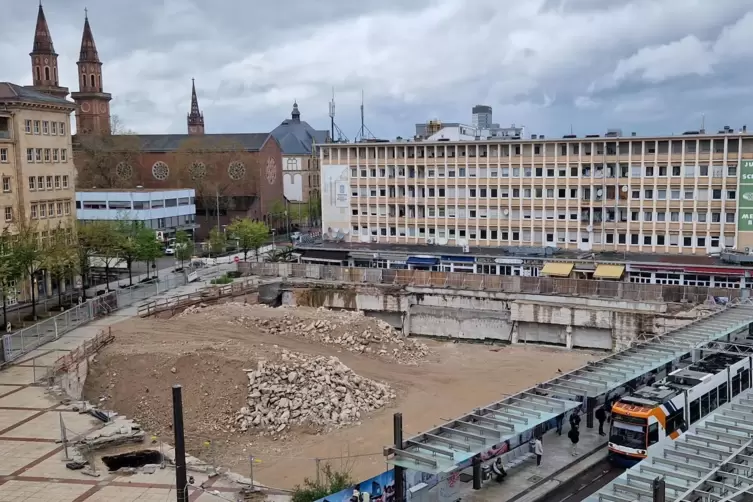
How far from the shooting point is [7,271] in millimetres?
47469

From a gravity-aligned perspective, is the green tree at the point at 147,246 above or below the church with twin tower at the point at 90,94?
below

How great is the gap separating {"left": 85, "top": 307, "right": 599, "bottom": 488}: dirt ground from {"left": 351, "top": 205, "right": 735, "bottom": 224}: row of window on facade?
65.2 ft

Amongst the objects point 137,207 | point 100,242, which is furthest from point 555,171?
point 137,207

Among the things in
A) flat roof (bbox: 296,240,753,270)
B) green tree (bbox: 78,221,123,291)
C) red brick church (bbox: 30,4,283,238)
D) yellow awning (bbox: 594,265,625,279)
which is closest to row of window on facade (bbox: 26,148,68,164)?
green tree (bbox: 78,221,123,291)

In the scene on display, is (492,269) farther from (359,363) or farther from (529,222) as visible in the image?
(359,363)

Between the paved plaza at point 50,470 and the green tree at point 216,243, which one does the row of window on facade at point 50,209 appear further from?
the paved plaza at point 50,470

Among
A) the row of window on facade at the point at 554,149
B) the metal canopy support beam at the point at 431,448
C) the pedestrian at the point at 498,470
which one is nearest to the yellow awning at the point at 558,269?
the row of window on facade at the point at 554,149

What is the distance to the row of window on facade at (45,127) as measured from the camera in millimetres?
60469

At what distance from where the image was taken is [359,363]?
158 feet

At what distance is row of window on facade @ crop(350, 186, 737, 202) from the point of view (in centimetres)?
6688

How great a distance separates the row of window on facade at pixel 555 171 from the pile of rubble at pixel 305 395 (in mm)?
38254

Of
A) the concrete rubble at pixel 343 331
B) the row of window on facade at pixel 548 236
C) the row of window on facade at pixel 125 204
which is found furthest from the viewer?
the row of window on facade at pixel 125 204

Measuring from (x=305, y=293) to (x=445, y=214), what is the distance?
19248mm

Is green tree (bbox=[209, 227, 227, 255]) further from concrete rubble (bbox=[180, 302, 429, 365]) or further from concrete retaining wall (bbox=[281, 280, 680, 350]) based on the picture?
concrete rubble (bbox=[180, 302, 429, 365])
